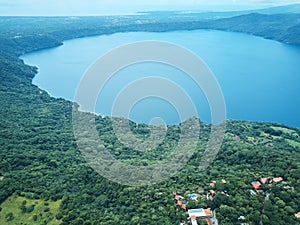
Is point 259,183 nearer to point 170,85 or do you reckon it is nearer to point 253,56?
point 170,85

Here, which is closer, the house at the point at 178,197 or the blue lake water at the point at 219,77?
the house at the point at 178,197

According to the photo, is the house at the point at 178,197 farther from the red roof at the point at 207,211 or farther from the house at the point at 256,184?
the house at the point at 256,184

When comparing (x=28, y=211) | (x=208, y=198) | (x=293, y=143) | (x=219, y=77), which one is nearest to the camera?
(x=208, y=198)

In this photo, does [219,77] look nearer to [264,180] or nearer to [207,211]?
[264,180]

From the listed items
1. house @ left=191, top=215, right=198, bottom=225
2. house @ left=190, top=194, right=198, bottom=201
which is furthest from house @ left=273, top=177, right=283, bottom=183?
house @ left=191, top=215, right=198, bottom=225

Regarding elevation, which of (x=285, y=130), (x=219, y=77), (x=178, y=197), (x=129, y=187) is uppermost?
(x=178, y=197)

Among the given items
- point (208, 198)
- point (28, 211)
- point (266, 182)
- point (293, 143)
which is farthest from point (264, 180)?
point (293, 143)

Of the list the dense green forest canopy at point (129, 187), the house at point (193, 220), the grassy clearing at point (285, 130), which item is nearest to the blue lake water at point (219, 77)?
the grassy clearing at point (285, 130)
